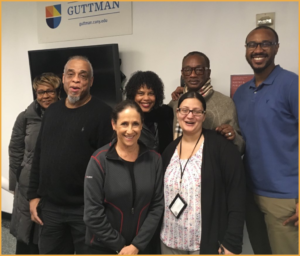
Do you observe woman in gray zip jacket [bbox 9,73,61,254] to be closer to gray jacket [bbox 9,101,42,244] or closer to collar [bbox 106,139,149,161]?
gray jacket [bbox 9,101,42,244]

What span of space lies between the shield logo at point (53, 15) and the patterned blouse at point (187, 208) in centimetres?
255

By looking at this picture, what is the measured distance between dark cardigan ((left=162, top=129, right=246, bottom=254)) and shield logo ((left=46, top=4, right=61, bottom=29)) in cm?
268

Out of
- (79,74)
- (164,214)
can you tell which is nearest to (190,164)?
(164,214)

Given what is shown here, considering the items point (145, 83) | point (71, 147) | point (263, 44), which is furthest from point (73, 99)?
point (263, 44)

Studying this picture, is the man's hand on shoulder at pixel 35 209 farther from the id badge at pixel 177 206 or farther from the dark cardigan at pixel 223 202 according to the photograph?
the dark cardigan at pixel 223 202

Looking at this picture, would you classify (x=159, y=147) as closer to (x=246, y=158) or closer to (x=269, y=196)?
(x=246, y=158)

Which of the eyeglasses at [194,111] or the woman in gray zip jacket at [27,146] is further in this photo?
the woman in gray zip jacket at [27,146]

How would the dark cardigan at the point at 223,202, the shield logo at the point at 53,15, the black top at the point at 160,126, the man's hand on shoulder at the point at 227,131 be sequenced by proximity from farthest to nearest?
the shield logo at the point at 53,15 → the black top at the point at 160,126 → the man's hand on shoulder at the point at 227,131 → the dark cardigan at the point at 223,202

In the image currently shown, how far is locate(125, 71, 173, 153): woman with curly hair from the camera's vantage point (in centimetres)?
177

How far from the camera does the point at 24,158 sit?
6.96 ft

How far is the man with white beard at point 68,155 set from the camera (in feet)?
5.31

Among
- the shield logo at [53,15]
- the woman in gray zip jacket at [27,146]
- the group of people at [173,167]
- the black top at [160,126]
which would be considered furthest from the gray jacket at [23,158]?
the shield logo at [53,15]

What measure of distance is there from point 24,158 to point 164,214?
1.37 metres

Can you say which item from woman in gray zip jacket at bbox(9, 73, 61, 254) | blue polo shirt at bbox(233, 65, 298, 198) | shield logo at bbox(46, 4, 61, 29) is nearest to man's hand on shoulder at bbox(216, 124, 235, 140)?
blue polo shirt at bbox(233, 65, 298, 198)
